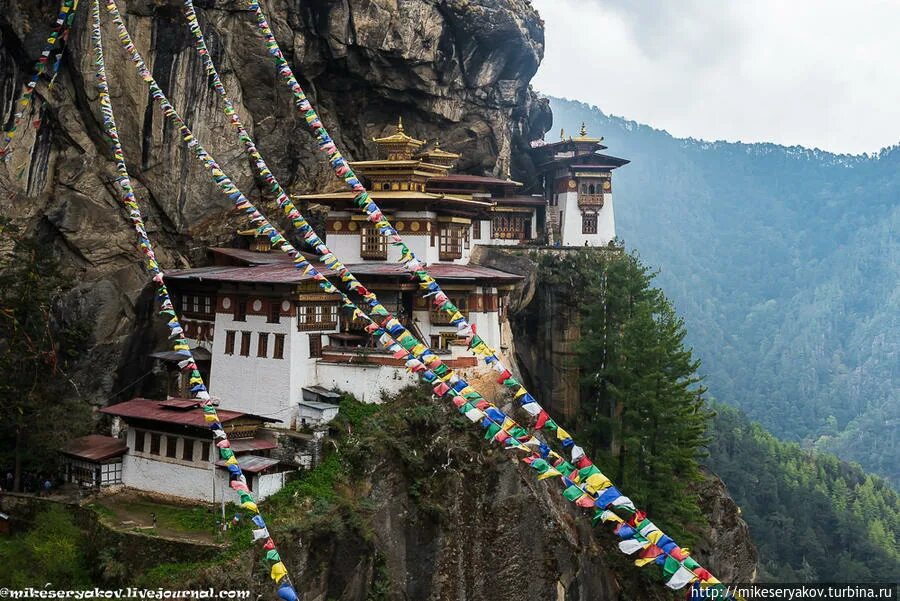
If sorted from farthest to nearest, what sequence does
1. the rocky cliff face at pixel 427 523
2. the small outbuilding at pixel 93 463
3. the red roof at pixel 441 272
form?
1. the red roof at pixel 441 272
2. the small outbuilding at pixel 93 463
3. the rocky cliff face at pixel 427 523

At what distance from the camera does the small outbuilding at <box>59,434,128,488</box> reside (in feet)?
93.0

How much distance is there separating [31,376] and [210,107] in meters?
14.8

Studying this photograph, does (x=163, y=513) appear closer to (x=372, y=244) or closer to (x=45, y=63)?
(x=372, y=244)

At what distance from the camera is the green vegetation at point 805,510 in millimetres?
66250

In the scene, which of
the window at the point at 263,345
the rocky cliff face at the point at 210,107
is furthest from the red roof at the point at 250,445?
the rocky cliff face at the point at 210,107

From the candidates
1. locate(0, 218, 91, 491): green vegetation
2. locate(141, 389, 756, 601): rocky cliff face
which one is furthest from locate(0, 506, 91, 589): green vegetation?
locate(141, 389, 756, 601): rocky cliff face

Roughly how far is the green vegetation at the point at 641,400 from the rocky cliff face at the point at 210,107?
15295mm

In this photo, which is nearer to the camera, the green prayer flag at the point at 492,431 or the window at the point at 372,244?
the green prayer flag at the point at 492,431

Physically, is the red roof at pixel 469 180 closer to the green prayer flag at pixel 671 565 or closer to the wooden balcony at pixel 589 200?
the wooden balcony at pixel 589 200

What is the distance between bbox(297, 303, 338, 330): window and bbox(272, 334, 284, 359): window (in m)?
0.76

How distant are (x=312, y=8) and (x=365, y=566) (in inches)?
1114

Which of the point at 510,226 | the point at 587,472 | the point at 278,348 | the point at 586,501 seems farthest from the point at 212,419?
the point at 510,226

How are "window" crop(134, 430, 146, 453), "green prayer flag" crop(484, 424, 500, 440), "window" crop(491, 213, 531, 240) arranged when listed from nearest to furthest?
1. "green prayer flag" crop(484, 424, 500, 440)
2. "window" crop(134, 430, 146, 453)
3. "window" crop(491, 213, 531, 240)

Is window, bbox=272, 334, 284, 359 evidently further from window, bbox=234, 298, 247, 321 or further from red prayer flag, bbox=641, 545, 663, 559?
red prayer flag, bbox=641, 545, 663, 559
